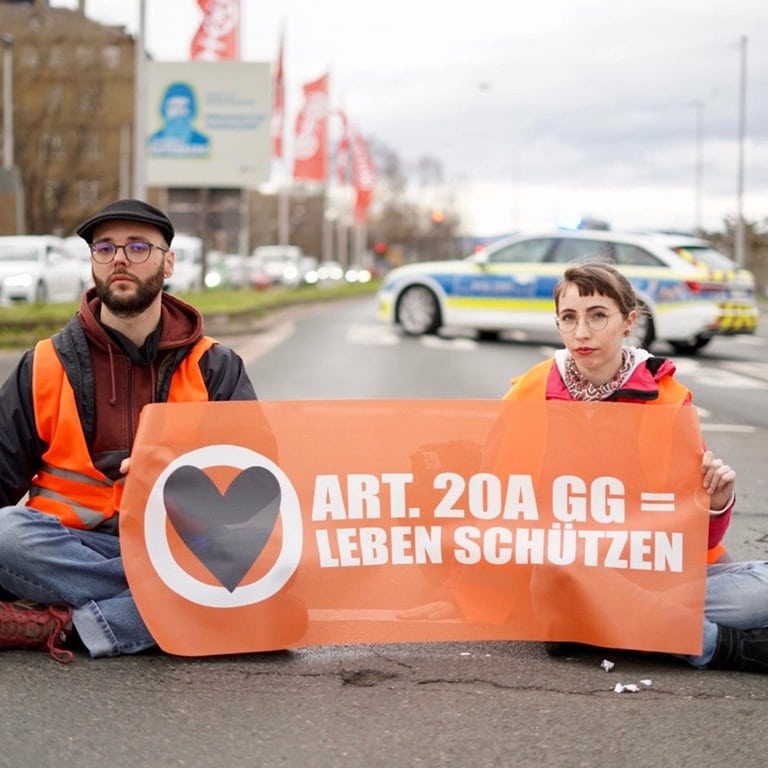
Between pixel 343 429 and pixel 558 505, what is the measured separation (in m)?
0.76

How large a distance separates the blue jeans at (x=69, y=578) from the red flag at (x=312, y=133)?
41.8 meters

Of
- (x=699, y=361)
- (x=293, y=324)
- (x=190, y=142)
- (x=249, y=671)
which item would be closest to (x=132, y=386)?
(x=249, y=671)

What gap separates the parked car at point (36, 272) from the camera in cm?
2567

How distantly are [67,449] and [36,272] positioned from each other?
22.4 m

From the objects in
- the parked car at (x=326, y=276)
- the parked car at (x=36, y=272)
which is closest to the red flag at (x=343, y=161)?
the parked car at (x=326, y=276)

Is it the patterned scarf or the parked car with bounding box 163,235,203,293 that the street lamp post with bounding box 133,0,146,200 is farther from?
the patterned scarf

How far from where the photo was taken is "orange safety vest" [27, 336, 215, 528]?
14.8ft

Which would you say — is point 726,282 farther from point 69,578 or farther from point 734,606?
point 69,578

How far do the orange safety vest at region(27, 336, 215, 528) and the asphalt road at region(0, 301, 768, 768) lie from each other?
19.9 inches

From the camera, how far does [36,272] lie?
85.8 feet

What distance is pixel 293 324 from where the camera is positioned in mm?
28797

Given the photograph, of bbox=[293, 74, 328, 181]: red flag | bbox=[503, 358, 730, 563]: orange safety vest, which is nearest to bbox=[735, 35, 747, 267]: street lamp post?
bbox=[293, 74, 328, 181]: red flag

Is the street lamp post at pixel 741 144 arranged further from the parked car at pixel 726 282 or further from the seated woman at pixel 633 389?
the seated woman at pixel 633 389

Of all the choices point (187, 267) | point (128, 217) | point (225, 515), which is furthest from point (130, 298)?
point (187, 267)
